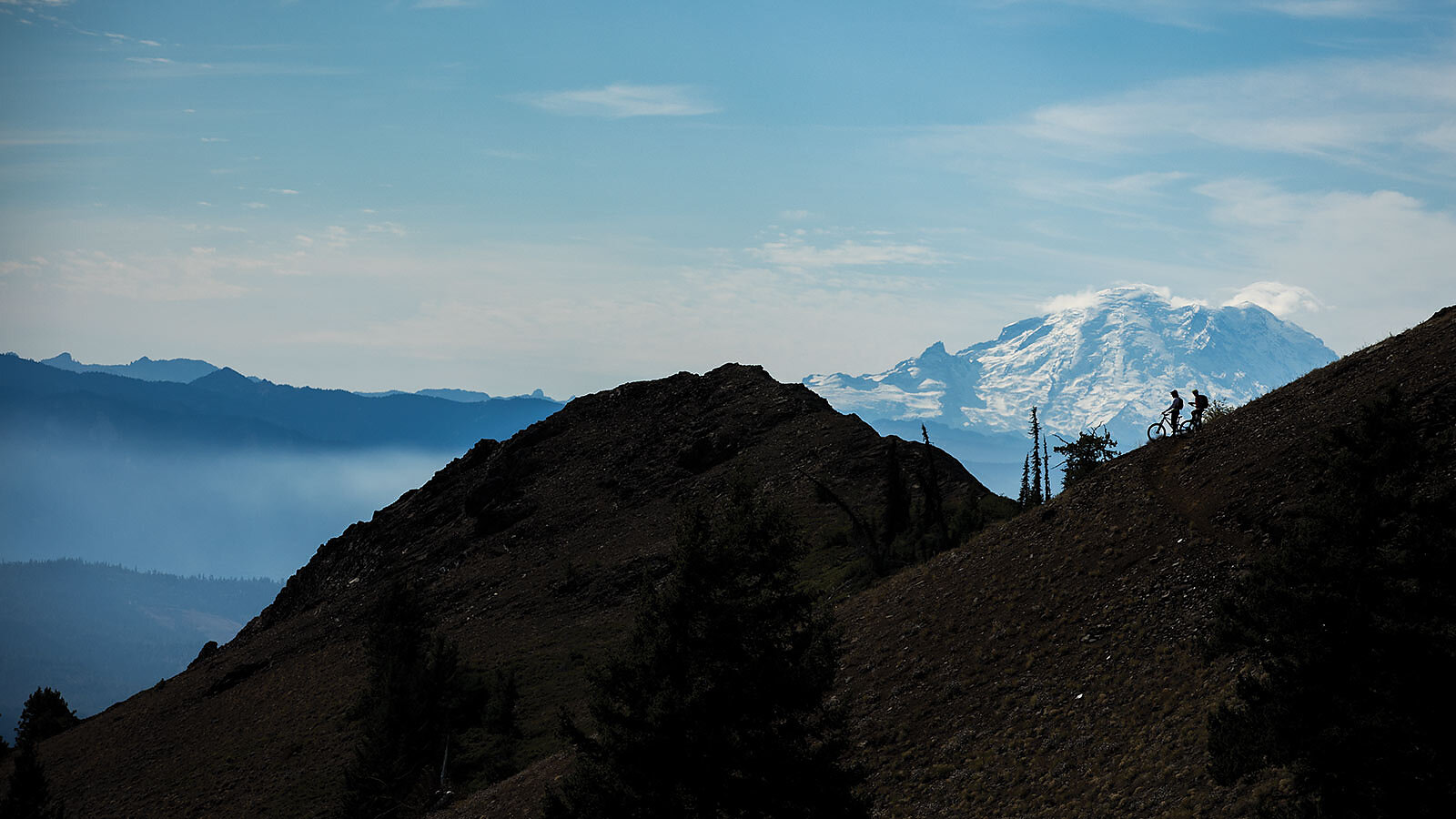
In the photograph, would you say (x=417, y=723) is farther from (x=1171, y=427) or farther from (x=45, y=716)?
(x=45, y=716)

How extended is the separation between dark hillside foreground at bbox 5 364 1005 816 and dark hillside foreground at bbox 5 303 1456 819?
361mm

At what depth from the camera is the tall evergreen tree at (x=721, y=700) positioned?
22234 mm

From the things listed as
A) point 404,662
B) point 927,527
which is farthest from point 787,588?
point 404,662

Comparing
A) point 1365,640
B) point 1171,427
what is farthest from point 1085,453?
point 1365,640

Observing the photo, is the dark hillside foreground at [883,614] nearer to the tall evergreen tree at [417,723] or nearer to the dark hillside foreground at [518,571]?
the dark hillside foreground at [518,571]

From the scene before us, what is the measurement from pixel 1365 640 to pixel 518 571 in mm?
76264

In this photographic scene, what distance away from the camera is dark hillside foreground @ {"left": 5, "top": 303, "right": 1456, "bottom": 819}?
30.7m

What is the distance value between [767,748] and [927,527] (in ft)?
138

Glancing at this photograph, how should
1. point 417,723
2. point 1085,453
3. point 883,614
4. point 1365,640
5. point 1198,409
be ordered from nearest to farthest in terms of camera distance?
point 1365,640, point 1198,409, point 883,614, point 1085,453, point 417,723

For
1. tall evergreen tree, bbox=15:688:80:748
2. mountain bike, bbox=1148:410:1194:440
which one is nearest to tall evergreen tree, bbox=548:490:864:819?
mountain bike, bbox=1148:410:1194:440

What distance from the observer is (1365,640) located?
19734 mm

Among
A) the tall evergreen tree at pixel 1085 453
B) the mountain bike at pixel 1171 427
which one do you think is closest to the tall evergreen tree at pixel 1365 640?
the mountain bike at pixel 1171 427

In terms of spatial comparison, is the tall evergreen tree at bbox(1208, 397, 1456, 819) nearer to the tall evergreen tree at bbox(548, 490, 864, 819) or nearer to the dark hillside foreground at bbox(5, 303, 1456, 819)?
the dark hillside foreground at bbox(5, 303, 1456, 819)

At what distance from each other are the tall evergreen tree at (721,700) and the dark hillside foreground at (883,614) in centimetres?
222
